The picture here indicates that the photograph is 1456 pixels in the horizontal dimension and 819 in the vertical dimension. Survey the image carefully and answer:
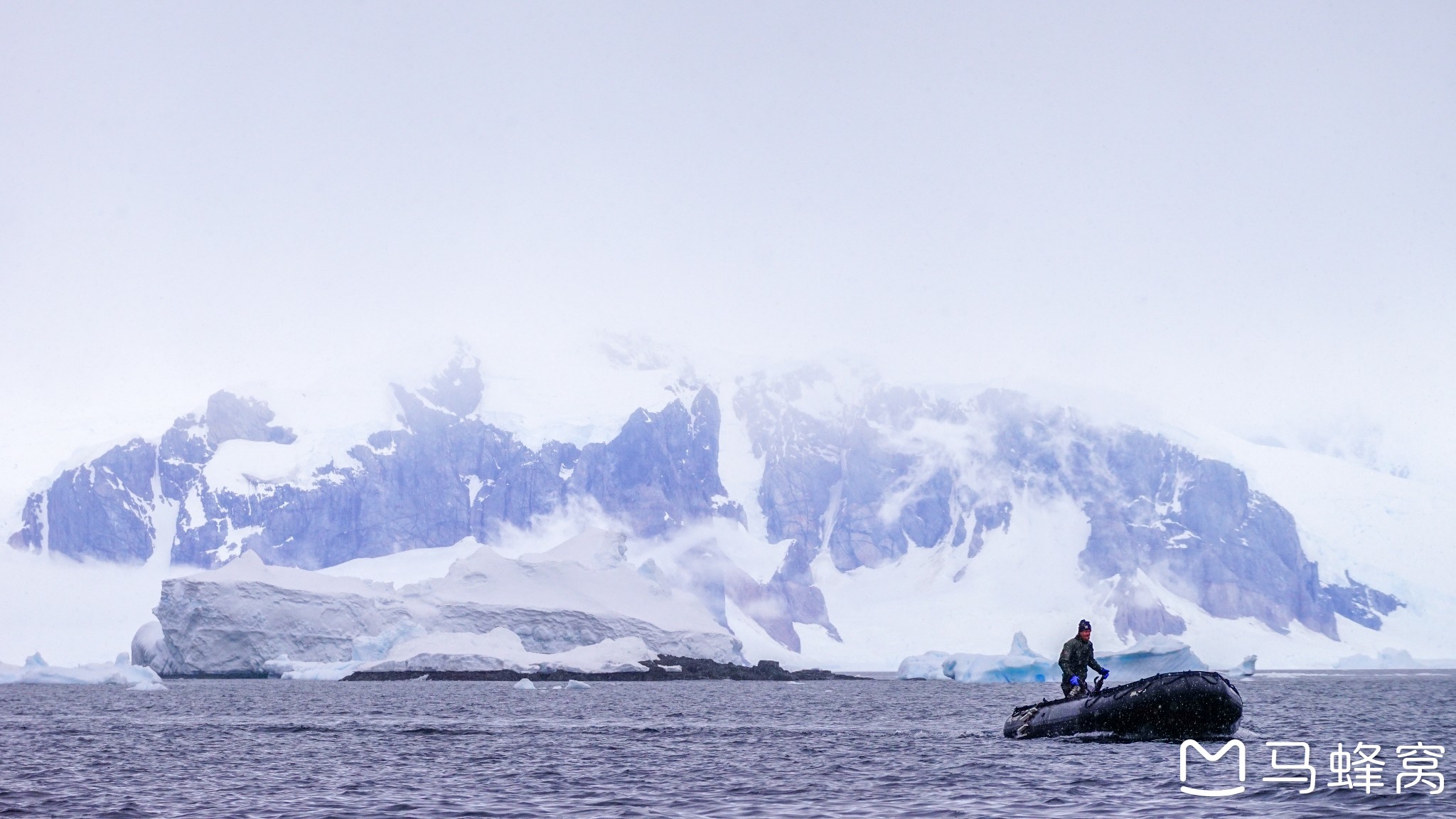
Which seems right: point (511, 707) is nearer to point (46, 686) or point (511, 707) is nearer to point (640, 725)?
point (640, 725)

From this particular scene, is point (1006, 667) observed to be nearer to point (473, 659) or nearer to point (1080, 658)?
point (473, 659)

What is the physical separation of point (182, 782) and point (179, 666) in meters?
99.8

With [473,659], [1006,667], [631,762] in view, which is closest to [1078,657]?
[631,762]

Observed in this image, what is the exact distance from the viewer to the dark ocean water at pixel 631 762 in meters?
27.5

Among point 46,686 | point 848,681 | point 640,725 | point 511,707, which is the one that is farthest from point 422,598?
point 640,725

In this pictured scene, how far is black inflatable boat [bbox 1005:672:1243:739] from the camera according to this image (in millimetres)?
40031

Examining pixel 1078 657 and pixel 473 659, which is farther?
pixel 473 659

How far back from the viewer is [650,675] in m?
127

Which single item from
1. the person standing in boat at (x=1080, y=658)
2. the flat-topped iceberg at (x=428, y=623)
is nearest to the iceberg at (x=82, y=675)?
the flat-topped iceberg at (x=428, y=623)

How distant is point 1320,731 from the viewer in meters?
49.2

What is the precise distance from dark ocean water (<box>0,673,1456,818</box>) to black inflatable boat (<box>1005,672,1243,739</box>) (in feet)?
2.14

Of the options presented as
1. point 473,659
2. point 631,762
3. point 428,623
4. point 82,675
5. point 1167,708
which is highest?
point 428,623

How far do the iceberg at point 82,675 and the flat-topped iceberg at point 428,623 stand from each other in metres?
8.00

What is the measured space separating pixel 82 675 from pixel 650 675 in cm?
4684
